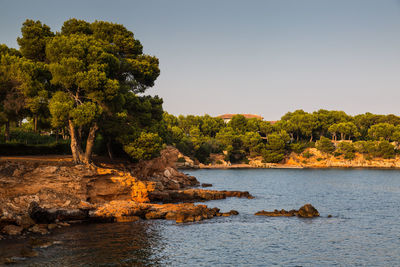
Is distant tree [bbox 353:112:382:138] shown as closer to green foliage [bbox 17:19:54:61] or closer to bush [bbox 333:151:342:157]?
bush [bbox 333:151:342:157]

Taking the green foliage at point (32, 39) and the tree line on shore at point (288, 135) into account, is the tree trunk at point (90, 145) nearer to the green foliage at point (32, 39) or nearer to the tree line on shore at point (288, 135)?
the green foliage at point (32, 39)

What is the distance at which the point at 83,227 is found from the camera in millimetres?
27344

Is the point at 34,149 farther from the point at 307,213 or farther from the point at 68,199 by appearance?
the point at 307,213

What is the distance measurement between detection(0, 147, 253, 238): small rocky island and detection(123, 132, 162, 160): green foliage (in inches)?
173

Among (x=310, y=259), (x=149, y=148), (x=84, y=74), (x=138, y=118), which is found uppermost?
(x=84, y=74)

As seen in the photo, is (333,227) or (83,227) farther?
(333,227)

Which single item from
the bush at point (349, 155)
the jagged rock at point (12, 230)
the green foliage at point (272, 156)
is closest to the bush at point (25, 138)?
the jagged rock at point (12, 230)

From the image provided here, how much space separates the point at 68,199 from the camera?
30.0m

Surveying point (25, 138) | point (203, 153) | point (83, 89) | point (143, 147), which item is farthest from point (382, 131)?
point (25, 138)

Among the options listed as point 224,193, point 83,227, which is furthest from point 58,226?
point 224,193

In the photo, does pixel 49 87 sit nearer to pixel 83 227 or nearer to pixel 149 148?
pixel 149 148

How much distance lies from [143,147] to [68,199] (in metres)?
11.7

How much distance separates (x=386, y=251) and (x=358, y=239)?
3.09 m

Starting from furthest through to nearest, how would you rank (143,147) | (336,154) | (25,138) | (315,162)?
(315,162) < (336,154) < (143,147) < (25,138)
